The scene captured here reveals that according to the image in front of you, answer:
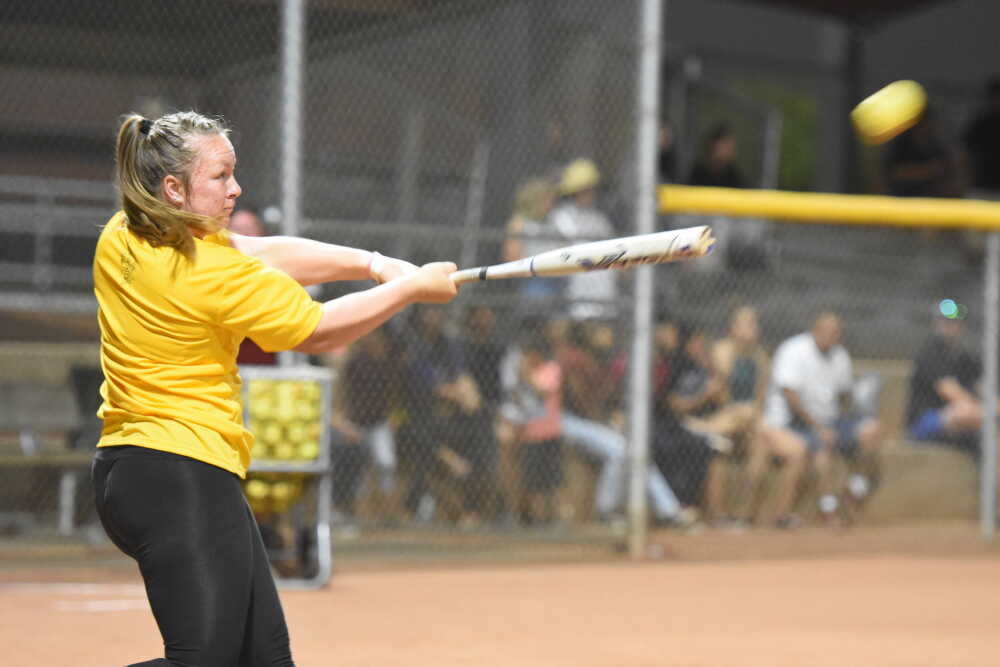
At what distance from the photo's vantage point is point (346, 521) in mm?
9125

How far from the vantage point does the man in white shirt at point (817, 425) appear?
10883mm

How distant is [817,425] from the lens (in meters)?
11.0

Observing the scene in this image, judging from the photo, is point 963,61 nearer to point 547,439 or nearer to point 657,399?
point 657,399

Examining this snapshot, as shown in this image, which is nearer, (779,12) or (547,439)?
(547,439)

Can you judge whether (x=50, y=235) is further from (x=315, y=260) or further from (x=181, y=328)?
(x=181, y=328)

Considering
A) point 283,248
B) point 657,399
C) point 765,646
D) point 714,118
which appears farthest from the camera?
point 714,118

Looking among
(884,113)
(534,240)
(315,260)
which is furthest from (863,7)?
(315,260)

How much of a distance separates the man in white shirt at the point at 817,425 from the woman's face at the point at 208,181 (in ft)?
25.8

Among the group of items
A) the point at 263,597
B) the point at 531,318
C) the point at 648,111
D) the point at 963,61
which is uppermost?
the point at 963,61

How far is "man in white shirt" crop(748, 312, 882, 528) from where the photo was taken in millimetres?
10883

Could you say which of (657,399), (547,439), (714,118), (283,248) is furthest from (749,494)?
(283,248)

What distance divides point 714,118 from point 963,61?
20.8 feet

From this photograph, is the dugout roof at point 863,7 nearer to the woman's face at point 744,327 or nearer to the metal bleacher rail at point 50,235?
the woman's face at point 744,327

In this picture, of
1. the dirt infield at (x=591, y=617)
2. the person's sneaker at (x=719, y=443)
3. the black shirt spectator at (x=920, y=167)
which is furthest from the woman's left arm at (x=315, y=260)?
the black shirt spectator at (x=920, y=167)
